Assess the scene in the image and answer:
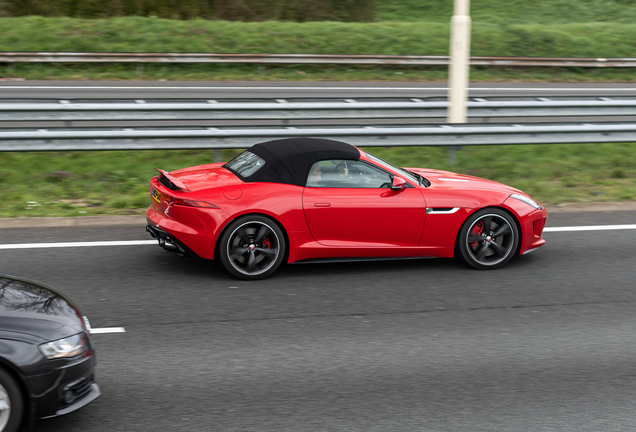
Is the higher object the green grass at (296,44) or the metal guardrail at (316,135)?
the green grass at (296,44)

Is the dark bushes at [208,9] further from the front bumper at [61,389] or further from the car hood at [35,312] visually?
the front bumper at [61,389]

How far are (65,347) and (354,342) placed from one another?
2326mm

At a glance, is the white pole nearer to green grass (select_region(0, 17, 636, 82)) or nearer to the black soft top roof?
the black soft top roof

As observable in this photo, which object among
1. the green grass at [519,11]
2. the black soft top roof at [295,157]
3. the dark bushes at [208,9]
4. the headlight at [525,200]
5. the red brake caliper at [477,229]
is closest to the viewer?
the black soft top roof at [295,157]

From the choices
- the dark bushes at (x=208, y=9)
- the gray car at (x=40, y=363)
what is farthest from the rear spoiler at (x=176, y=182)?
the dark bushes at (x=208, y=9)

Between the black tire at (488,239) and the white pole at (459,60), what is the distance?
16.0 ft

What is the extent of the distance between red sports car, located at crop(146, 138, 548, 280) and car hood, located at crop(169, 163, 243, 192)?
0.03ft

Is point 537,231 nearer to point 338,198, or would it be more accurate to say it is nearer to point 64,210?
point 338,198

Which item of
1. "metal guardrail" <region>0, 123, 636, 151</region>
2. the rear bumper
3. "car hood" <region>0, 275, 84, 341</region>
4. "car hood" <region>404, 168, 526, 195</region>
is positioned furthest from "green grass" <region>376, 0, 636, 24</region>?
"car hood" <region>0, 275, 84, 341</region>

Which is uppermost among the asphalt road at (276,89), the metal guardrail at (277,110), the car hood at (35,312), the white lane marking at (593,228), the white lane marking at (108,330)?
the asphalt road at (276,89)

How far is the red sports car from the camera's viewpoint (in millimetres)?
6742

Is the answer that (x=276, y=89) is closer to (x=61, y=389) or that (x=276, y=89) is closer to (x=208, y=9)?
(x=208, y=9)

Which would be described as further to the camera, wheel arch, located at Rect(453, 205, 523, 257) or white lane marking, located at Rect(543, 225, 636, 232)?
white lane marking, located at Rect(543, 225, 636, 232)

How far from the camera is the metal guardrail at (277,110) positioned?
10.7m
